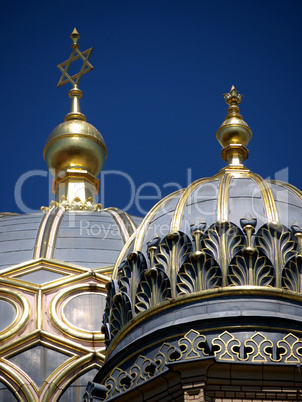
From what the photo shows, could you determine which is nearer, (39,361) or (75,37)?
(39,361)

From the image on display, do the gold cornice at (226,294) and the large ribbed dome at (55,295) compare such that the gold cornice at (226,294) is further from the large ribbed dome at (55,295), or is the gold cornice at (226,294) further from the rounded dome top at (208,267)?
the large ribbed dome at (55,295)

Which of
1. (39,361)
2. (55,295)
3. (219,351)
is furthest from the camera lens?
(55,295)

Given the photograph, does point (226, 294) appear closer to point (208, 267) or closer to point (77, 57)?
point (208, 267)

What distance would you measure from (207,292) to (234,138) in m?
5.02

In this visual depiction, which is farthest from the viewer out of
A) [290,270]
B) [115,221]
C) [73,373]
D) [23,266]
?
[115,221]

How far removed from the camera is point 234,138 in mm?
28703

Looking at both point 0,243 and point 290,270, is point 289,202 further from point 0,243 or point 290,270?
point 0,243

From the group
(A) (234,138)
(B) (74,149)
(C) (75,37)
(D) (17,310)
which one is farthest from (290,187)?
(C) (75,37)

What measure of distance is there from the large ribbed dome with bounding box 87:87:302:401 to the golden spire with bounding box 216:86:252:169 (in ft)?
4.14

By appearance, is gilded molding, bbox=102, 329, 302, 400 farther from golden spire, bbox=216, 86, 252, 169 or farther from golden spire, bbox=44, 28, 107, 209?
golden spire, bbox=44, 28, 107, 209

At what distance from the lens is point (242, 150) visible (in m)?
28.5

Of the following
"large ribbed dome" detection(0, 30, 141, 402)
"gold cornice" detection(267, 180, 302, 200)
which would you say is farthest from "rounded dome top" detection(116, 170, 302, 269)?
"large ribbed dome" detection(0, 30, 141, 402)

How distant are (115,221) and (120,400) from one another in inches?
526

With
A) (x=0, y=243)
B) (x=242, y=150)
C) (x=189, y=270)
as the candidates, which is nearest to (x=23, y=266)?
(x=0, y=243)
